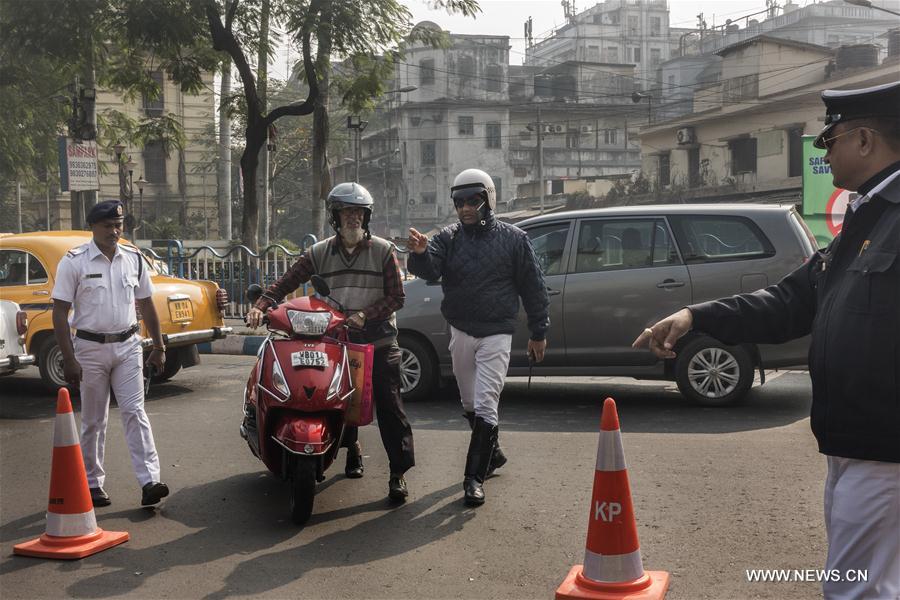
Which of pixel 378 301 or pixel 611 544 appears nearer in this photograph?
pixel 611 544

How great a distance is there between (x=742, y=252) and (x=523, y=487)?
3.82 m

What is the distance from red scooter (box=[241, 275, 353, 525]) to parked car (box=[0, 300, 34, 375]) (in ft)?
14.2

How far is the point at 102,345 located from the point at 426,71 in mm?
72057

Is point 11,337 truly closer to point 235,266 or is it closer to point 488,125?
point 235,266

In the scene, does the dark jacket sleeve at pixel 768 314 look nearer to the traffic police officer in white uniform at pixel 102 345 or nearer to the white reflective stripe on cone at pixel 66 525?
the white reflective stripe on cone at pixel 66 525

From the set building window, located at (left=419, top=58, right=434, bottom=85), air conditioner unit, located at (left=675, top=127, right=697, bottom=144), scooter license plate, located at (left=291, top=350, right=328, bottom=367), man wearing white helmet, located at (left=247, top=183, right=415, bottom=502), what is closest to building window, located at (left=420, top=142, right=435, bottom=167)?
building window, located at (left=419, top=58, right=434, bottom=85)

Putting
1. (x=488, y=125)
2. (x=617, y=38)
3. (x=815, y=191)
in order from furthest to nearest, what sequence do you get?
(x=617, y=38), (x=488, y=125), (x=815, y=191)

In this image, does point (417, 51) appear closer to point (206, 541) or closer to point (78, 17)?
point (78, 17)

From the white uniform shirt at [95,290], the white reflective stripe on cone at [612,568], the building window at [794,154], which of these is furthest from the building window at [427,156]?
the white reflective stripe on cone at [612,568]

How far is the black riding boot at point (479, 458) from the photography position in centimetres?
594

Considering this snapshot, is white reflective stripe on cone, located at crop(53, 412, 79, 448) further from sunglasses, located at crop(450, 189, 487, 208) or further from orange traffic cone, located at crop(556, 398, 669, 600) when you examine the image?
orange traffic cone, located at crop(556, 398, 669, 600)

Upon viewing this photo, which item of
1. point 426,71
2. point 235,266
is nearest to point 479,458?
point 235,266

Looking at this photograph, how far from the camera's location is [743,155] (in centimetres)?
4028

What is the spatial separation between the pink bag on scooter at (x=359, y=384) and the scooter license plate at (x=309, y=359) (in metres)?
0.24
